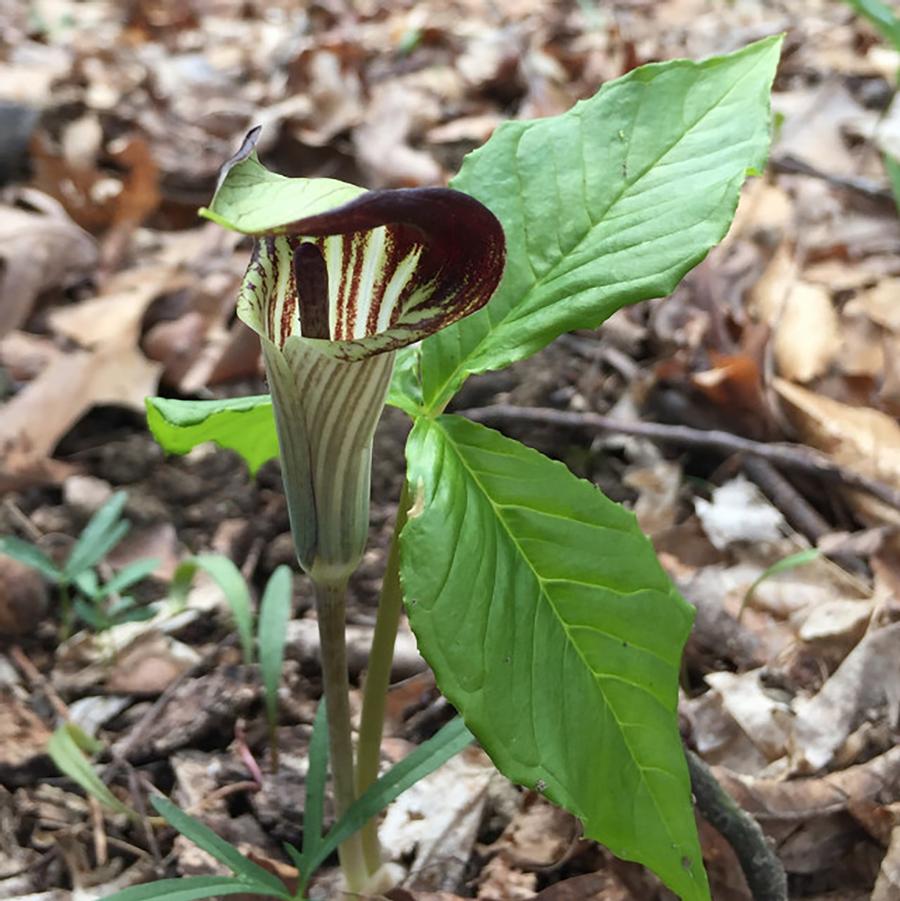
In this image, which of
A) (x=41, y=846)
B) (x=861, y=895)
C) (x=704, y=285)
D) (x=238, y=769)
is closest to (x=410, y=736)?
(x=238, y=769)

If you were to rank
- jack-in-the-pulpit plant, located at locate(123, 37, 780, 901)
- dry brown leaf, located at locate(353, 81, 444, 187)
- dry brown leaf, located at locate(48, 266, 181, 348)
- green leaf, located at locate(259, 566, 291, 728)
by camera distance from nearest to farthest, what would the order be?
jack-in-the-pulpit plant, located at locate(123, 37, 780, 901) → green leaf, located at locate(259, 566, 291, 728) → dry brown leaf, located at locate(48, 266, 181, 348) → dry brown leaf, located at locate(353, 81, 444, 187)

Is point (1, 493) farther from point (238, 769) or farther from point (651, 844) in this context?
point (651, 844)

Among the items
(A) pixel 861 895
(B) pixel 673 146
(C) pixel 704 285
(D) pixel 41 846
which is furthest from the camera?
(C) pixel 704 285

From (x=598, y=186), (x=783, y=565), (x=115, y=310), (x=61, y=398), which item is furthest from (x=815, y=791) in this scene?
(x=115, y=310)

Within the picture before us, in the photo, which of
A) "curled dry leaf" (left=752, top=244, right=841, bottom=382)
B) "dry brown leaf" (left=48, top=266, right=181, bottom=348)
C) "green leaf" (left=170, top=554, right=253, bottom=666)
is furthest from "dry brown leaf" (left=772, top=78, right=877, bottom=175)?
"green leaf" (left=170, top=554, right=253, bottom=666)

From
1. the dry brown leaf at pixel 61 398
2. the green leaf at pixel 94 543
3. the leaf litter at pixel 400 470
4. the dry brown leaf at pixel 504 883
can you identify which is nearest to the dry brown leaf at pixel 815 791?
the leaf litter at pixel 400 470

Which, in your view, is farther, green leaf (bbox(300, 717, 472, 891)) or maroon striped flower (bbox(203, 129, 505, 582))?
green leaf (bbox(300, 717, 472, 891))

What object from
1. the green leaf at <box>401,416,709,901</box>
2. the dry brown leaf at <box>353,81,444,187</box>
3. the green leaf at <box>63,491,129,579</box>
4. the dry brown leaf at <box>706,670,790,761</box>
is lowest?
the dry brown leaf at <box>706,670,790,761</box>

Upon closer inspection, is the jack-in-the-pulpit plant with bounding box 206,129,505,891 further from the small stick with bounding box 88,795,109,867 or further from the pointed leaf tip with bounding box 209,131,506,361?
the small stick with bounding box 88,795,109,867
